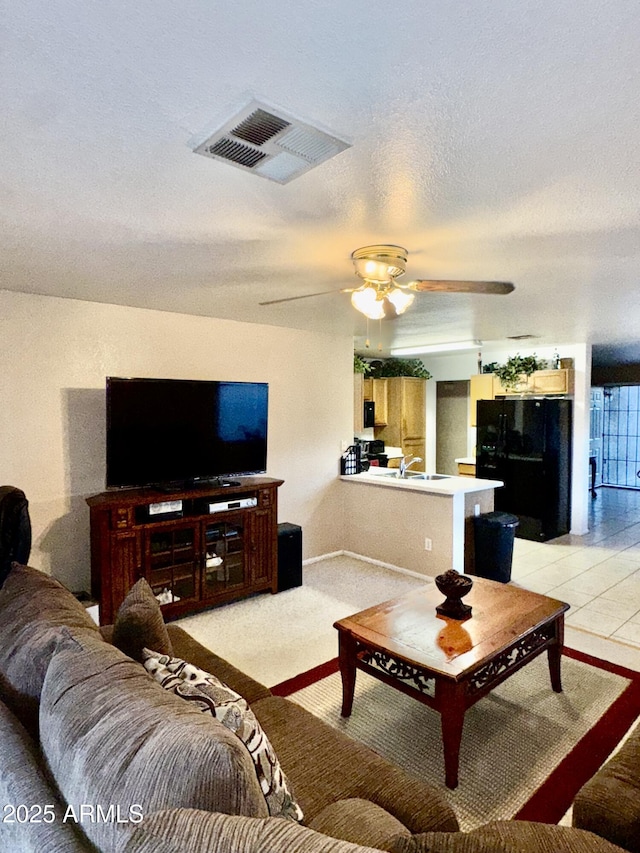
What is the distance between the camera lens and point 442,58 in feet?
3.78

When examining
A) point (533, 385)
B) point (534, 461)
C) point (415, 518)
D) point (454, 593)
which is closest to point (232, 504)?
point (415, 518)

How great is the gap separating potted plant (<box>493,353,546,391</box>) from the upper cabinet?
5 cm

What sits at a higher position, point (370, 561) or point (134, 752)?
point (134, 752)

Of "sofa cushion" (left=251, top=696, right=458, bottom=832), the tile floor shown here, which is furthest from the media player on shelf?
the tile floor

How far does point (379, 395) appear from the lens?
7.98 metres

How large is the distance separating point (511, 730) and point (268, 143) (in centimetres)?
278

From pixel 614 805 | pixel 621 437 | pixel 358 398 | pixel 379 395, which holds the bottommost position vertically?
pixel 614 805

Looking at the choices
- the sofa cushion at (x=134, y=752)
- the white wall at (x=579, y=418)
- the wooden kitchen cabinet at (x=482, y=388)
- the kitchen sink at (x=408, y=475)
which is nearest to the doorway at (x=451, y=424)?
the wooden kitchen cabinet at (x=482, y=388)

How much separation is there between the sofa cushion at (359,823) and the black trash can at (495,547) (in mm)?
3515

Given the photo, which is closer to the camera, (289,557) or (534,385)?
(289,557)

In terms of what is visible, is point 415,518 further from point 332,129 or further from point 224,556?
point 332,129

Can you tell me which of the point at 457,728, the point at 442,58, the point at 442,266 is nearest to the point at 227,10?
the point at 442,58

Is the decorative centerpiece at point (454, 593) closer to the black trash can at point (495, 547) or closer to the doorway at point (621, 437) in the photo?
the black trash can at point (495, 547)

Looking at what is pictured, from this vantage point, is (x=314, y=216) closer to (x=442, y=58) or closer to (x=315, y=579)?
(x=442, y=58)
